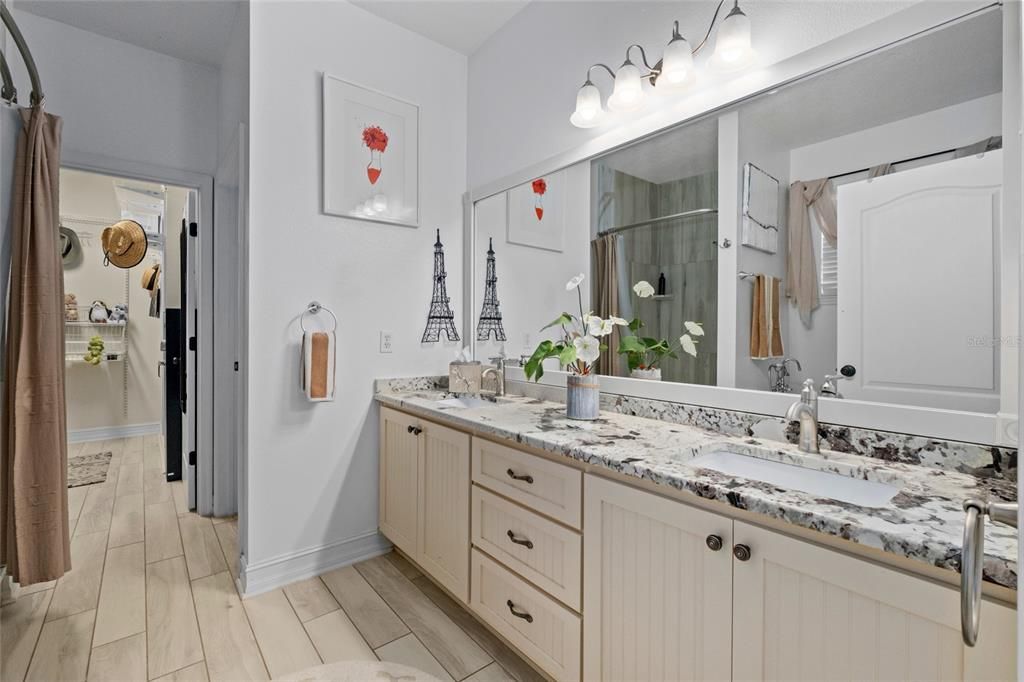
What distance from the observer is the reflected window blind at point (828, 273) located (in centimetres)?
130

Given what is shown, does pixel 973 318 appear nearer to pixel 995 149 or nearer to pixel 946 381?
pixel 946 381

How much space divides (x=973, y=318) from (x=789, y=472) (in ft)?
1.76

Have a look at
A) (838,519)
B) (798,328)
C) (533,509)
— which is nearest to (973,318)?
(798,328)

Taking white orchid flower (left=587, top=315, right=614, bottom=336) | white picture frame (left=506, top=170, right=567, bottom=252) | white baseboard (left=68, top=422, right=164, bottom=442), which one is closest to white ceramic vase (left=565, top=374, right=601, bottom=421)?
white orchid flower (left=587, top=315, right=614, bottom=336)

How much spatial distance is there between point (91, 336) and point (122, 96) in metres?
3.36

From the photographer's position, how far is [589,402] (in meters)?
1.74

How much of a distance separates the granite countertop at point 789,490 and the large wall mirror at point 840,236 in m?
0.20

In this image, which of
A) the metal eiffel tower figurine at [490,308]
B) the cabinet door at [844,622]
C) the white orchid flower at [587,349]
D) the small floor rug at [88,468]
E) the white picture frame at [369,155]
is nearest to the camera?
the cabinet door at [844,622]

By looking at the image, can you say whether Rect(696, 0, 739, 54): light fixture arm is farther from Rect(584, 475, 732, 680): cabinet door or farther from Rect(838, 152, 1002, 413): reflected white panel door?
Rect(584, 475, 732, 680): cabinet door

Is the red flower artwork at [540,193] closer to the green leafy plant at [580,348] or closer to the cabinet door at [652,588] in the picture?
the green leafy plant at [580,348]

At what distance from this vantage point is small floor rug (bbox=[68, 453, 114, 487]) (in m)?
3.48

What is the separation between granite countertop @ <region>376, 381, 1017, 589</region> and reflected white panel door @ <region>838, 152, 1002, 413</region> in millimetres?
208

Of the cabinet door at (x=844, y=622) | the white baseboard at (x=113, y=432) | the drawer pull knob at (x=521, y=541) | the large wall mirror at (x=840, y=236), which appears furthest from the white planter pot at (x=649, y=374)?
the white baseboard at (x=113, y=432)

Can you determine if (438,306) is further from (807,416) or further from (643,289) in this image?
(807,416)
